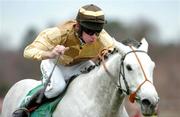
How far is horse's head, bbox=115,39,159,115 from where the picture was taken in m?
10.1

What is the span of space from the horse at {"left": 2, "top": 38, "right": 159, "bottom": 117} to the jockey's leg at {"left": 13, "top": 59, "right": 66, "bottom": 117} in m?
0.14

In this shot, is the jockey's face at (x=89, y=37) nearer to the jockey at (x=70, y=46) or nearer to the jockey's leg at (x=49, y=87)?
the jockey at (x=70, y=46)

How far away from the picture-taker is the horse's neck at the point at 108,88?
35.5 ft

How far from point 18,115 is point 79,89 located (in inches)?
46.0

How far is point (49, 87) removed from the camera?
1148 centimetres

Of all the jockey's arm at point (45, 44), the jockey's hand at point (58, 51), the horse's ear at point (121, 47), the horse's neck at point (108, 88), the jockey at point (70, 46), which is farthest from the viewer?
the jockey's arm at point (45, 44)

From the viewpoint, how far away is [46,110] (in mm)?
11422

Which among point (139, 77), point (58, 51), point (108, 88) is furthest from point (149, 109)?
point (58, 51)

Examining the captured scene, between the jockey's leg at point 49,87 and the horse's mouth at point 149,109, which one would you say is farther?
the jockey's leg at point 49,87

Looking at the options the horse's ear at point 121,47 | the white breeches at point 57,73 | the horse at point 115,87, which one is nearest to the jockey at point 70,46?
the white breeches at point 57,73

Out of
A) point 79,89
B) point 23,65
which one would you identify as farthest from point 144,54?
point 23,65

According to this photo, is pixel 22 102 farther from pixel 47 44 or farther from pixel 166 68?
pixel 166 68

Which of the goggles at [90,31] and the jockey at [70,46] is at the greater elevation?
A: the goggles at [90,31]

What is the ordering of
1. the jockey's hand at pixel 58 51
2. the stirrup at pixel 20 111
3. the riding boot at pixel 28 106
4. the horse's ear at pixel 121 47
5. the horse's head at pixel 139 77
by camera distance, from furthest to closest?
the stirrup at pixel 20 111
the riding boot at pixel 28 106
the jockey's hand at pixel 58 51
the horse's ear at pixel 121 47
the horse's head at pixel 139 77
